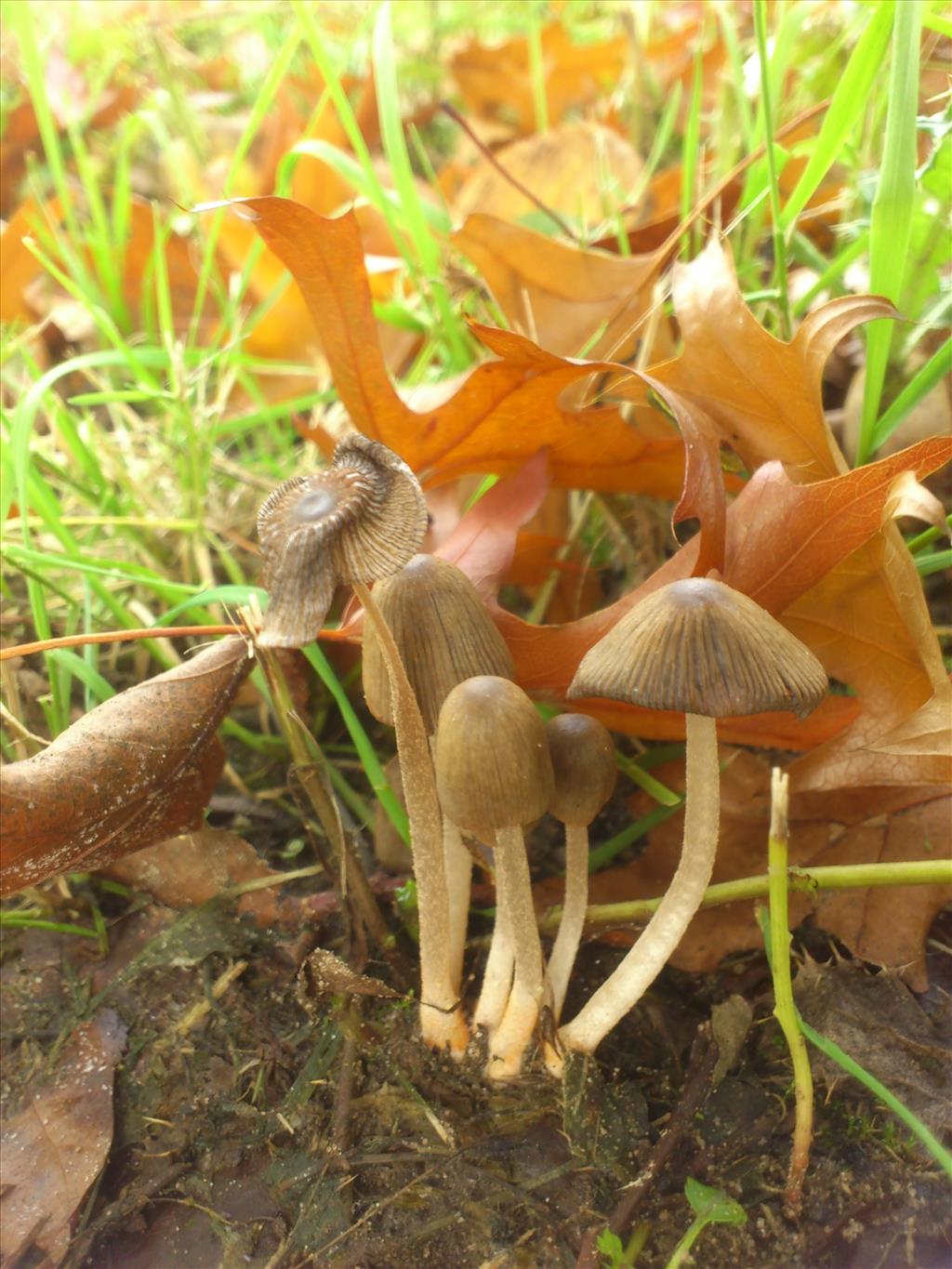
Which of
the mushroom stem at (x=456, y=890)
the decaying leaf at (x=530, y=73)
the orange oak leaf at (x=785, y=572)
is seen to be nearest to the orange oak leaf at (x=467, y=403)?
the orange oak leaf at (x=785, y=572)

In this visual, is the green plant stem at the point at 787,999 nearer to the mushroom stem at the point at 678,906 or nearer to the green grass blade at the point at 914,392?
the mushroom stem at the point at 678,906

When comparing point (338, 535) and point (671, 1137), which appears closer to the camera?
point (338, 535)

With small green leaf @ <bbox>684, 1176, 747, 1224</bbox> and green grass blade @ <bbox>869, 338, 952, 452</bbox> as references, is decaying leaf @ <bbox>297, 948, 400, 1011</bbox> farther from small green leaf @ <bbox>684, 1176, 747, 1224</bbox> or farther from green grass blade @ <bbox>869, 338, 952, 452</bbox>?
green grass blade @ <bbox>869, 338, 952, 452</bbox>

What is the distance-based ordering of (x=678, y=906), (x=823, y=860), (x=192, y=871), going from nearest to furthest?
(x=678, y=906) → (x=823, y=860) → (x=192, y=871)

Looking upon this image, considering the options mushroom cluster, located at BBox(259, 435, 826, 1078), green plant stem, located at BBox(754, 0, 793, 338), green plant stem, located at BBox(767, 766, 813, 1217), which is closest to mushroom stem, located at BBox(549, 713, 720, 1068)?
mushroom cluster, located at BBox(259, 435, 826, 1078)

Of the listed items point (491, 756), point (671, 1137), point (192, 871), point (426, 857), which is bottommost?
point (671, 1137)

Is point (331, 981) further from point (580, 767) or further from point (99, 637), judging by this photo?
point (99, 637)

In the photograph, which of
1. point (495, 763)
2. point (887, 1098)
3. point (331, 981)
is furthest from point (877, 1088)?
point (331, 981)

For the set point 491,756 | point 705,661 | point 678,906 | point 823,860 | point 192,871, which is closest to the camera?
point 705,661
